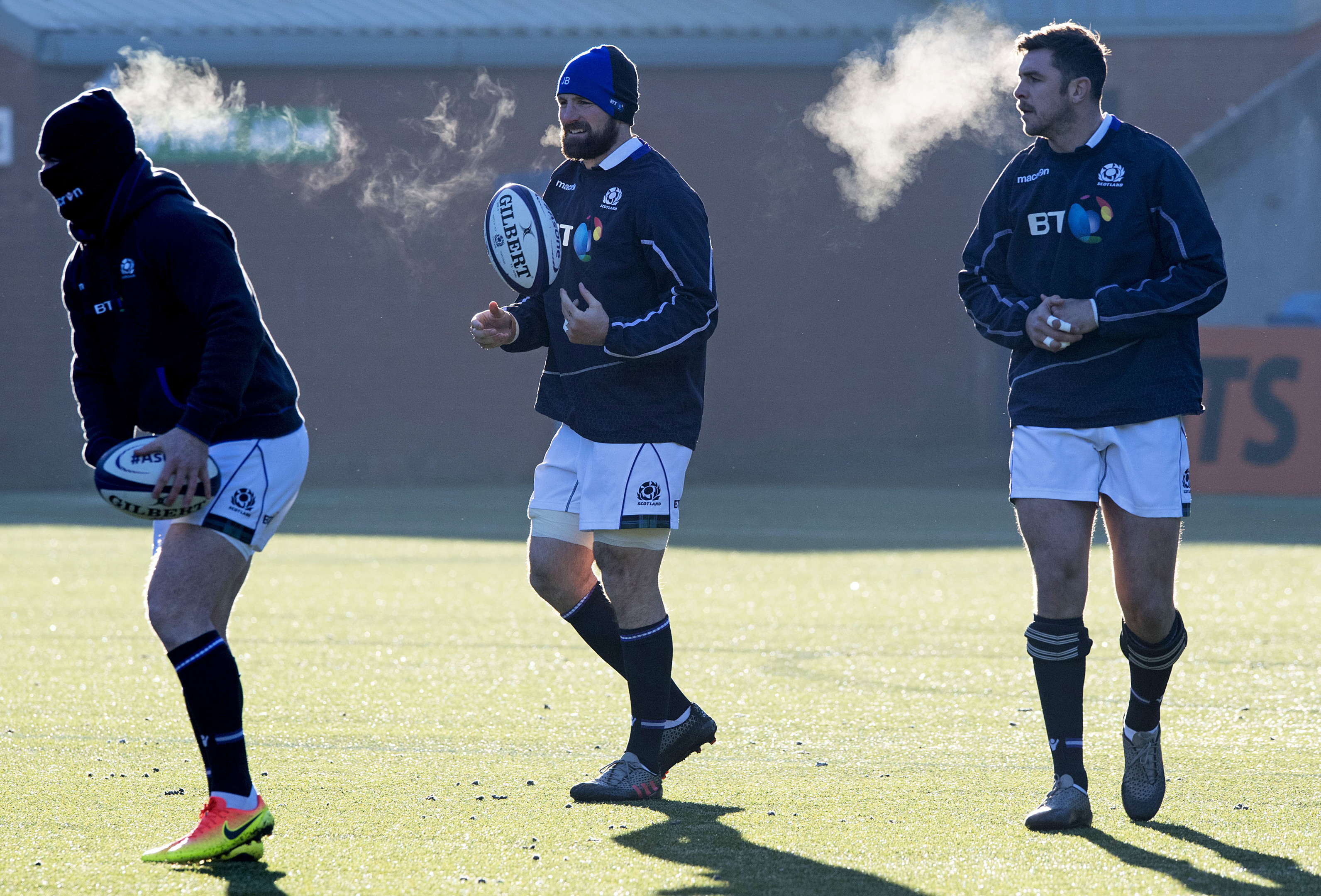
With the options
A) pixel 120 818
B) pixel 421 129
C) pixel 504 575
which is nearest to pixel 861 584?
pixel 504 575

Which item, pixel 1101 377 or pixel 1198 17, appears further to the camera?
pixel 1198 17

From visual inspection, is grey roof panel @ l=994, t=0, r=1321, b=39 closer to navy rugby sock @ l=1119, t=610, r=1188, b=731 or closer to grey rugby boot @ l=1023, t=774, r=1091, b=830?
navy rugby sock @ l=1119, t=610, r=1188, b=731

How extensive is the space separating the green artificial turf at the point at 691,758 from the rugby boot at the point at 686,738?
0.28 feet

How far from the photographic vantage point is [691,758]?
5336 mm

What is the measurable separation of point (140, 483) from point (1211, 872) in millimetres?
2757

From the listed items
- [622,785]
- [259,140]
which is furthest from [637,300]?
[259,140]

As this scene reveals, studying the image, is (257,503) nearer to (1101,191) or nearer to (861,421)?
(1101,191)

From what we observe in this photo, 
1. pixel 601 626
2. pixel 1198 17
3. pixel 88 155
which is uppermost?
pixel 1198 17

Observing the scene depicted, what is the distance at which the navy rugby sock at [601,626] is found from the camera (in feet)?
16.5

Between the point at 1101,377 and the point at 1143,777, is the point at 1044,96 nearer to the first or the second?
the point at 1101,377

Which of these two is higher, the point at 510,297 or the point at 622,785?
the point at 510,297

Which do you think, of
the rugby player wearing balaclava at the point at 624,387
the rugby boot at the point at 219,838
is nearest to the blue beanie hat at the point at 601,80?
the rugby player wearing balaclava at the point at 624,387

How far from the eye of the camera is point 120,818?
4.31 m

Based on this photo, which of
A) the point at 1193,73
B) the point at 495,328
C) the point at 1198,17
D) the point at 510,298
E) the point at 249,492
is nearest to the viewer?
the point at 249,492
